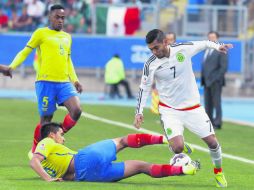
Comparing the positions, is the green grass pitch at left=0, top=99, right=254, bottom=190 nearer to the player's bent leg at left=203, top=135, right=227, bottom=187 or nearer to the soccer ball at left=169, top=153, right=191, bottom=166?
the player's bent leg at left=203, top=135, right=227, bottom=187

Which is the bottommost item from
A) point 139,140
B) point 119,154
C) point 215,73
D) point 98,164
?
point 119,154

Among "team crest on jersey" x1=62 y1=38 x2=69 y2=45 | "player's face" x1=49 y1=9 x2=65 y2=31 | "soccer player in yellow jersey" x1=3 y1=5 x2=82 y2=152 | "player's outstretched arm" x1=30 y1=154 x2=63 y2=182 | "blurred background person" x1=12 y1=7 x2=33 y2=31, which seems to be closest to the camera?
"player's outstretched arm" x1=30 y1=154 x2=63 y2=182

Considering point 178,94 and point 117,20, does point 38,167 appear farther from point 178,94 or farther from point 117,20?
point 117,20

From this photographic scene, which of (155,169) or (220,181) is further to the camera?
(220,181)

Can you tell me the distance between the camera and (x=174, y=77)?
14.0 m

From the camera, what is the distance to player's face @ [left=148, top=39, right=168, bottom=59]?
44.9ft

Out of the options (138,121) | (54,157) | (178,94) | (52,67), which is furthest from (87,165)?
(52,67)

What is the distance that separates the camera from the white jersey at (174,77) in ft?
45.8

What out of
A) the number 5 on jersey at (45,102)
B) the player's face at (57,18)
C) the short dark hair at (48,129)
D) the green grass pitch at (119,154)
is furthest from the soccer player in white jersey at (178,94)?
the number 5 on jersey at (45,102)

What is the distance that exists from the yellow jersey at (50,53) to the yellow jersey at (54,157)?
349 cm

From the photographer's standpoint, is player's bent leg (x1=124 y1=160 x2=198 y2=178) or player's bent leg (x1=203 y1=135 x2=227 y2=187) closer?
player's bent leg (x1=124 y1=160 x2=198 y2=178)

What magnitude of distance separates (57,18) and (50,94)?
3.99 ft

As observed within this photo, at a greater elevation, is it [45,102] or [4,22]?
[45,102]

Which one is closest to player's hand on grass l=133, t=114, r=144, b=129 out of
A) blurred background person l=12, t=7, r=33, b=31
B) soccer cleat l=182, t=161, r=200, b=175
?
soccer cleat l=182, t=161, r=200, b=175
